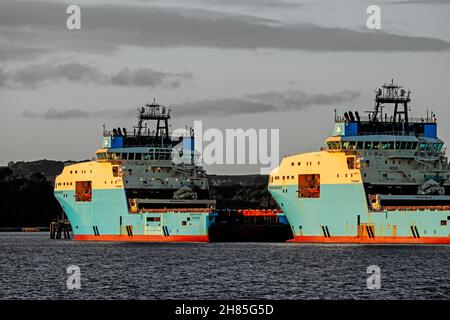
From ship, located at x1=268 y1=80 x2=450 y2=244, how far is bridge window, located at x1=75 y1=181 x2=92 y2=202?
20.3 m

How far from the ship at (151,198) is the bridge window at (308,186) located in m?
9.02

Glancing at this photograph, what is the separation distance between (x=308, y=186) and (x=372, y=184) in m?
6.62

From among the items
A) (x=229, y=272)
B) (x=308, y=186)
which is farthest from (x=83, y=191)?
(x=229, y=272)

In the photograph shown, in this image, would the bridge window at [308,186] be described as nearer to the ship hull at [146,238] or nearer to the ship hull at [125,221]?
the ship hull at [125,221]

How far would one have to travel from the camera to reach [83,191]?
12825 cm

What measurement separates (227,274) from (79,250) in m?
33.0

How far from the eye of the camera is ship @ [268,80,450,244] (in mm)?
104375

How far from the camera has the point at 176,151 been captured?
127312 mm

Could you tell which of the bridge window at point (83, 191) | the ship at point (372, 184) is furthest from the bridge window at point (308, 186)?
the bridge window at point (83, 191)

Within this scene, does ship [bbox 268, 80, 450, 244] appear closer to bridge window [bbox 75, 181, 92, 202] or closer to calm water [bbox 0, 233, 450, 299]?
calm water [bbox 0, 233, 450, 299]

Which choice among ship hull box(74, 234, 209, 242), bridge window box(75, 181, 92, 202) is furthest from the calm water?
bridge window box(75, 181, 92, 202)

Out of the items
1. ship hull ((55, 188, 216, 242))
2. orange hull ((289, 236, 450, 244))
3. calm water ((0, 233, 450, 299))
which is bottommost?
calm water ((0, 233, 450, 299))

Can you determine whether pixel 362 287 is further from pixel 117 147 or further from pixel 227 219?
pixel 117 147
